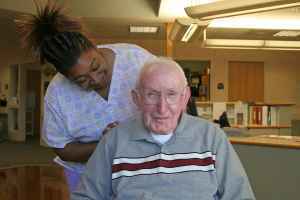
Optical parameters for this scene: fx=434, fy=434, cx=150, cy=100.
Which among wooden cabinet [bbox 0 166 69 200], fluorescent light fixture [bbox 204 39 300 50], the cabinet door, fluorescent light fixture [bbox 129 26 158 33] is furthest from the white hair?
the cabinet door

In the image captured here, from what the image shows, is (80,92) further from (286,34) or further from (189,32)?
(286,34)

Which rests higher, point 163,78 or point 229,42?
point 229,42

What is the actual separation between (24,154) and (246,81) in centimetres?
616

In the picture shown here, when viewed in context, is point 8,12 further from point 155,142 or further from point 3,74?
point 155,142

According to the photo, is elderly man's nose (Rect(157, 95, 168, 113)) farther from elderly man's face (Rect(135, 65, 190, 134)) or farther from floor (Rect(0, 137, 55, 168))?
floor (Rect(0, 137, 55, 168))

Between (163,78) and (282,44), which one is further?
(282,44)

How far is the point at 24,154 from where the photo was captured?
8992 millimetres

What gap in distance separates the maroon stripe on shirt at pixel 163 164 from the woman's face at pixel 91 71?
383mm

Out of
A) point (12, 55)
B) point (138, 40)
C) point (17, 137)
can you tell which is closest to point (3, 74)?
point (12, 55)

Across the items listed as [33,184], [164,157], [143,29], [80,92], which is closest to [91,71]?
[80,92]

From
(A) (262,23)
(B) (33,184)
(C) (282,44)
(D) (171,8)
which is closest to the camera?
(B) (33,184)

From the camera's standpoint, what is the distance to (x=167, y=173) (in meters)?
1.53

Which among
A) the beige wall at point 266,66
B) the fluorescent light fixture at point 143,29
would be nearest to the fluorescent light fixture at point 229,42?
the fluorescent light fixture at point 143,29

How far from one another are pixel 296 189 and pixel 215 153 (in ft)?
8.60
